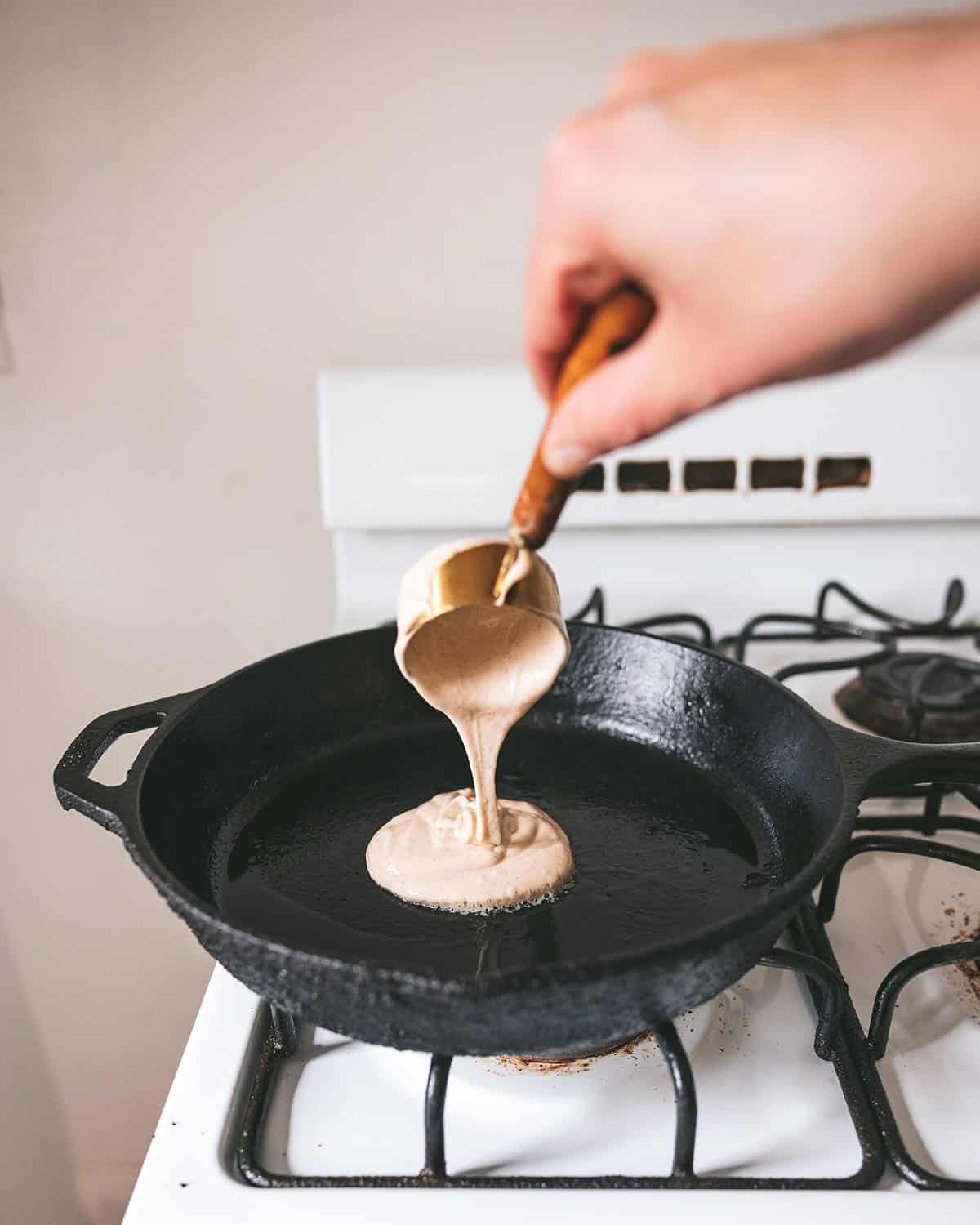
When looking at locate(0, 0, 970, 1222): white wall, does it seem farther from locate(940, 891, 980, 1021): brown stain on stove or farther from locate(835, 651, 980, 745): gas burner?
locate(940, 891, 980, 1021): brown stain on stove

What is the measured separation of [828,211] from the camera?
14.1 inches

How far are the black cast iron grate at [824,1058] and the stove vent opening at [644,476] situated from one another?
39cm

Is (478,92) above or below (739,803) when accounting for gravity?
above

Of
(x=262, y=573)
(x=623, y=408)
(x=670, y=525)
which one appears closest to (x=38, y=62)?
(x=262, y=573)

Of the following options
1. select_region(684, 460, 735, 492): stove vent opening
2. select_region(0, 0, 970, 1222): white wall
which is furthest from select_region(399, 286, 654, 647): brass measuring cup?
select_region(0, 0, 970, 1222): white wall

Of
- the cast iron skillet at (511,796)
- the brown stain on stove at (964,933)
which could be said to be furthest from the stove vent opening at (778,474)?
the brown stain on stove at (964,933)

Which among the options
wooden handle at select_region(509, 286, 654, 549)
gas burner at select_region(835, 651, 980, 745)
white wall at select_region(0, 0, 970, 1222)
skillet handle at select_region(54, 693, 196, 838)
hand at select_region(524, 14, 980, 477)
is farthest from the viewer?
white wall at select_region(0, 0, 970, 1222)

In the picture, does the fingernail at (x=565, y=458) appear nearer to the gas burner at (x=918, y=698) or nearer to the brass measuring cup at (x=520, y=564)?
the brass measuring cup at (x=520, y=564)

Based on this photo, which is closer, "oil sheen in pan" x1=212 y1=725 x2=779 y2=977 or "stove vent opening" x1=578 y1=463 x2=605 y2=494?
"oil sheen in pan" x1=212 y1=725 x2=779 y2=977

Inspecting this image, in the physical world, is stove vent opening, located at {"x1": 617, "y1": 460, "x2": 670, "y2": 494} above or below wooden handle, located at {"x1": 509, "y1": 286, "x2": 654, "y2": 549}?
below

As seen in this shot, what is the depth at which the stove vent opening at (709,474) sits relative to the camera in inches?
40.2

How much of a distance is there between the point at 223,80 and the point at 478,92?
9.8 inches

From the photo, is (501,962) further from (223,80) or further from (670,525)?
(223,80)

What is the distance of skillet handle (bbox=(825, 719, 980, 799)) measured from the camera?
0.58m
